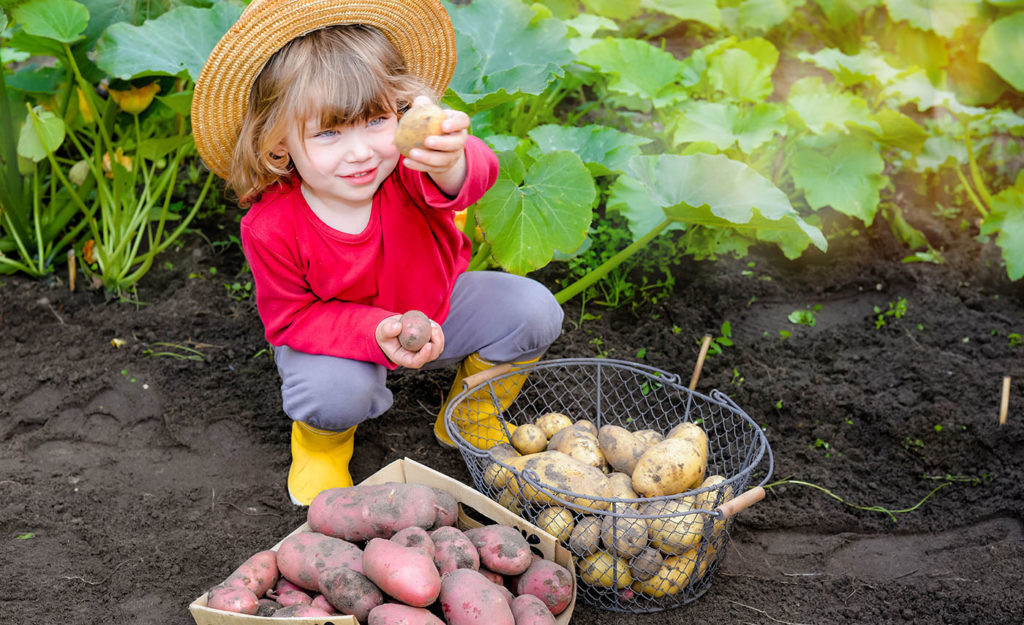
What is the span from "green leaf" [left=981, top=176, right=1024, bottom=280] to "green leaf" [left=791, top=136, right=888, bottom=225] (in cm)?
42

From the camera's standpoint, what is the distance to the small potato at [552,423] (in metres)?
2.39

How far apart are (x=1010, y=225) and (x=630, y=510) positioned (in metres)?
2.13

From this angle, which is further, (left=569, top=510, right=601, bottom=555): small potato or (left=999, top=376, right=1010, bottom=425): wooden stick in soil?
(left=999, top=376, right=1010, bottom=425): wooden stick in soil

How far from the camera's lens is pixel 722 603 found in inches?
82.0

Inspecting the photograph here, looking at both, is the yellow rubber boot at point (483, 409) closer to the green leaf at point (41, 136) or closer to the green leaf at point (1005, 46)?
the green leaf at point (41, 136)

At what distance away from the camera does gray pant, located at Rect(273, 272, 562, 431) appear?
219cm

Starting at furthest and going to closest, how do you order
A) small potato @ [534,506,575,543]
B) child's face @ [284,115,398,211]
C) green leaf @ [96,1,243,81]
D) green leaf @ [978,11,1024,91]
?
green leaf @ [978,11,1024,91] < green leaf @ [96,1,243,81] < small potato @ [534,506,575,543] < child's face @ [284,115,398,211]

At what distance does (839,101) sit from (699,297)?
95 cm

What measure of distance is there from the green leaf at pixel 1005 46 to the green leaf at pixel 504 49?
7.00ft

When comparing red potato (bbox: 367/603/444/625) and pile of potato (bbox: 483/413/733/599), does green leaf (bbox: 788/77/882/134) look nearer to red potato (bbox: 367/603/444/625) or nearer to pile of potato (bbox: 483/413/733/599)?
pile of potato (bbox: 483/413/733/599)

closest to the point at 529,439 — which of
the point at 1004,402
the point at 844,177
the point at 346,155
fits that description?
the point at 346,155

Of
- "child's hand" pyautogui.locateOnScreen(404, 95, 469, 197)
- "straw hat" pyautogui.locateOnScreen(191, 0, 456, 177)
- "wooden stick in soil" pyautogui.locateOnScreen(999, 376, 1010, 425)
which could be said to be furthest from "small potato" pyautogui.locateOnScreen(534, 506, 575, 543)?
"wooden stick in soil" pyautogui.locateOnScreen(999, 376, 1010, 425)

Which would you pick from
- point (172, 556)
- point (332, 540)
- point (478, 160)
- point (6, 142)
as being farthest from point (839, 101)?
point (6, 142)

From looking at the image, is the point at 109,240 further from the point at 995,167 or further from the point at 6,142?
the point at 995,167
